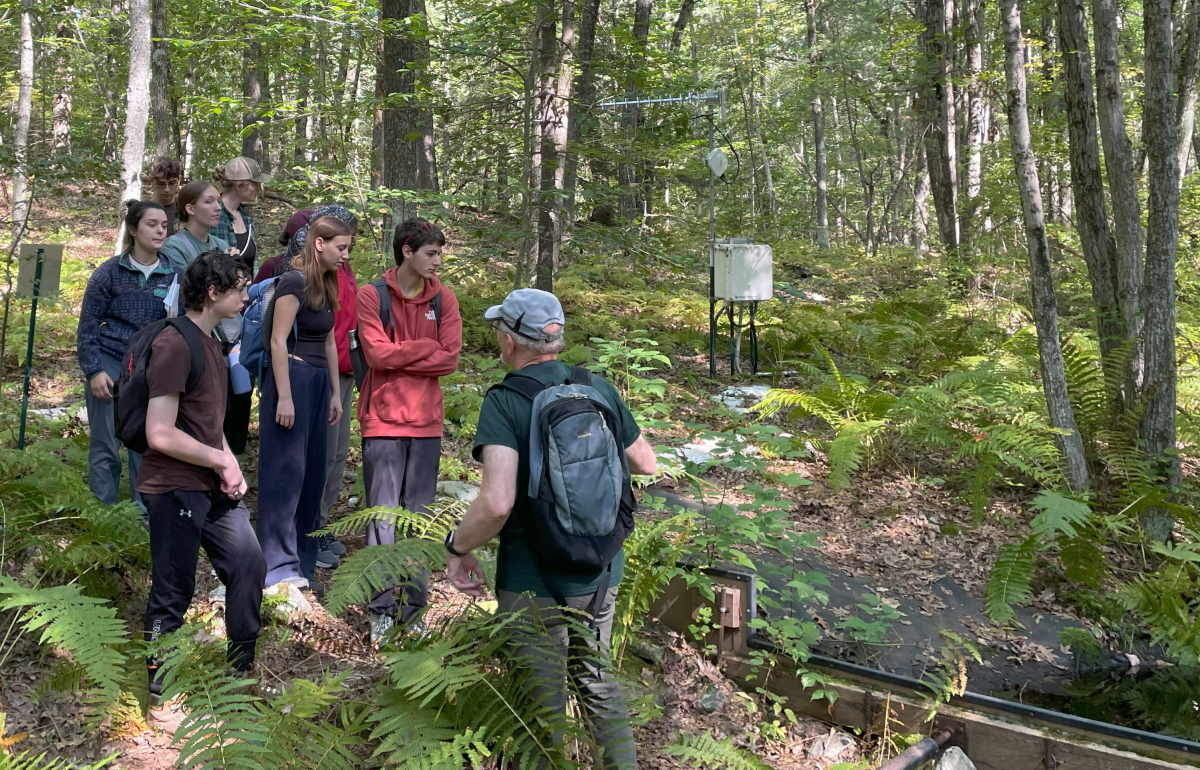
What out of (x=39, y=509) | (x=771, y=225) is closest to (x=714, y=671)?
(x=39, y=509)

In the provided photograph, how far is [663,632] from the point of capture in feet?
14.8

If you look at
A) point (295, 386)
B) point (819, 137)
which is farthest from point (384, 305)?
point (819, 137)

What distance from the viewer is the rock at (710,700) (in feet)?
13.3

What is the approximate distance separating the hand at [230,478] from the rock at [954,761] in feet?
10.6

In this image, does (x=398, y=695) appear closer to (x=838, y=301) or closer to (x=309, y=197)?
(x=309, y=197)

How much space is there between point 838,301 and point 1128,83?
15.5 meters

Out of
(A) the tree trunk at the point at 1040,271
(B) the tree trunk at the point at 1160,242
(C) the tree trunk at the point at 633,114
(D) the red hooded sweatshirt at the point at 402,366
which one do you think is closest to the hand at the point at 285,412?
(D) the red hooded sweatshirt at the point at 402,366

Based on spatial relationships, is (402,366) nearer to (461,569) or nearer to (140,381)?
(140,381)

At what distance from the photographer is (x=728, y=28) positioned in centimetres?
2448

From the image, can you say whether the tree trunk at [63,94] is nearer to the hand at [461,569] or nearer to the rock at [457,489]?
the rock at [457,489]

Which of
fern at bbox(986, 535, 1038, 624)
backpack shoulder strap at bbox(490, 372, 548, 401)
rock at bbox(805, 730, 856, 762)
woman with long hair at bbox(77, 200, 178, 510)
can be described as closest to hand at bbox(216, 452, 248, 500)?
backpack shoulder strap at bbox(490, 372, 548, 401)

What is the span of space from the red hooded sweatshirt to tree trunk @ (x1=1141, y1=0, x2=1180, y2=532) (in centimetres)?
532

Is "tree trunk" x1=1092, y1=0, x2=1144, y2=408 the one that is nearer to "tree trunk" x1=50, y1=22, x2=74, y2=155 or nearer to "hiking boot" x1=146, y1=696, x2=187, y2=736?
"hiking boot" x1=146, y1=696, x2=187, y2=736

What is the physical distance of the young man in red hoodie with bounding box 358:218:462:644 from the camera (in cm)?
387
